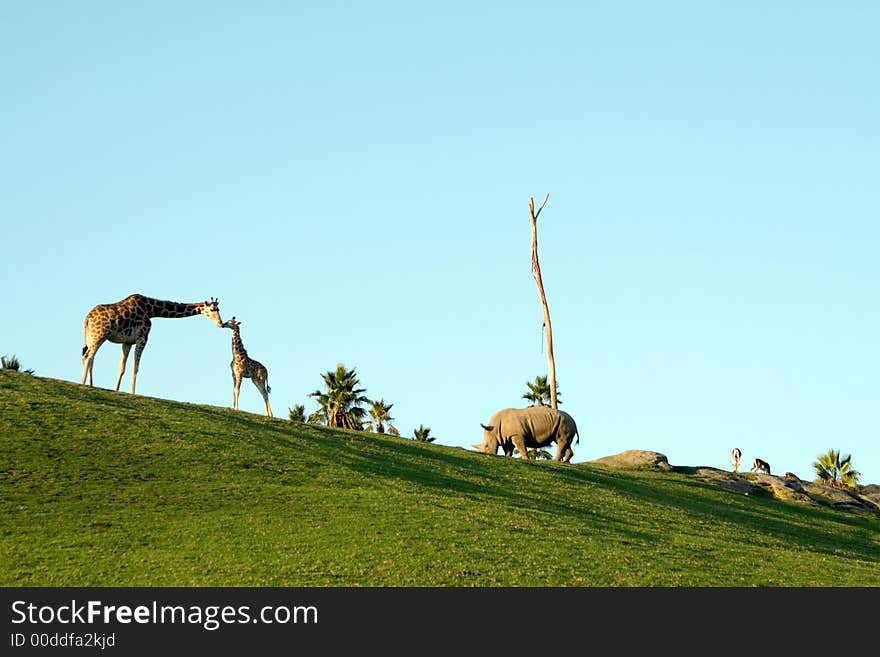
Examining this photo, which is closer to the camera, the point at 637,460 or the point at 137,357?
the point at 137,357

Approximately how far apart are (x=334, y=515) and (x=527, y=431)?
21.8m

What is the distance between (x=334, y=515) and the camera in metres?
38.8

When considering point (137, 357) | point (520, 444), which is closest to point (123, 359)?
point (137, 357)

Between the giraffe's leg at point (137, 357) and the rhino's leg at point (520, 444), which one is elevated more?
the giraffe's leg at point (137, 357)

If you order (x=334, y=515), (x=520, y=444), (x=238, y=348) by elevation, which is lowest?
(x=334, y=515)

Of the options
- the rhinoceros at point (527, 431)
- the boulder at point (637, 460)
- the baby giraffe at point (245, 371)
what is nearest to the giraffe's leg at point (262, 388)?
the baby giraffe at point (245, 371)

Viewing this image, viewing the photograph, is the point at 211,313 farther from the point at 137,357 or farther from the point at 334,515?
the point at 334,515

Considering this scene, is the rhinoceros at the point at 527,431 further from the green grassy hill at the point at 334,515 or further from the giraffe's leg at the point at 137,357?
the giraffe's leg at the point at 137,357

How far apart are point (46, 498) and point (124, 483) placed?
2.76 m

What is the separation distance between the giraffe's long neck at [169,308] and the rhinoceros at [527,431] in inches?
539

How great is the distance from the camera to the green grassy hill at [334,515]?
109ft
